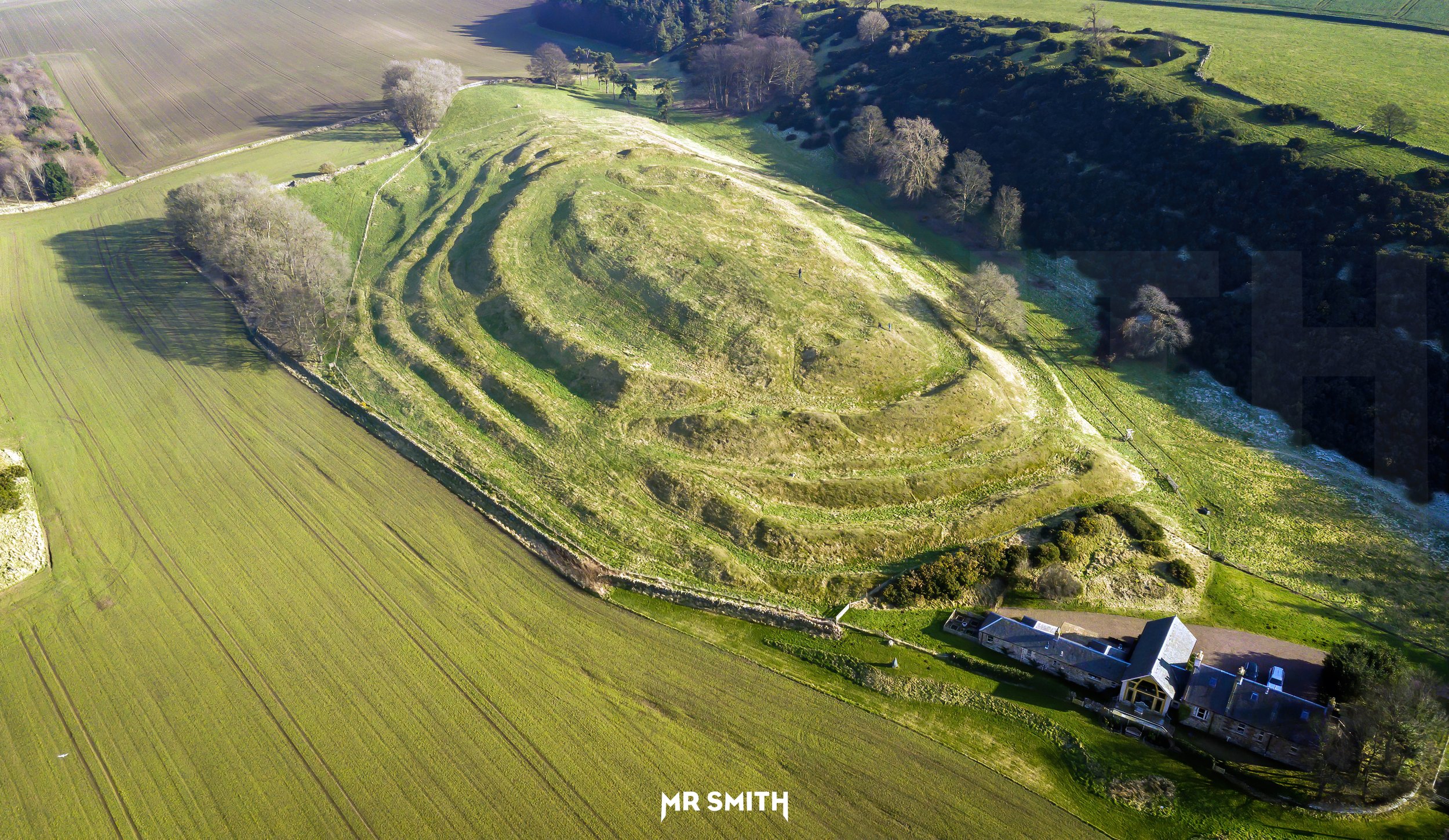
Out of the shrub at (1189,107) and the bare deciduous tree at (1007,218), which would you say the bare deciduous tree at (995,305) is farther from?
the shrub at (1189,107)

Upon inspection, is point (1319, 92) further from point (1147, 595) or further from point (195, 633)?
point (195, 633)

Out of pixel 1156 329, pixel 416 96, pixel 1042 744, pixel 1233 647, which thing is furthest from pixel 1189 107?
pixel 416 96

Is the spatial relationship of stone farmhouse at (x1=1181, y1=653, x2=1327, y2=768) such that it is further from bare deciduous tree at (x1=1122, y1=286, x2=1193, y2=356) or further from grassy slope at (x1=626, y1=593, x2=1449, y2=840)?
bare deciduous tree at (x1=1122, y1=286, x2=1193, y2=356)

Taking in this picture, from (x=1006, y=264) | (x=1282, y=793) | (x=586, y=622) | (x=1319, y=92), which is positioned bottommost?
(x=1282, y=793)

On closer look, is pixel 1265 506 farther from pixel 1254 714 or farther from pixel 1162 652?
pixel 1254 714

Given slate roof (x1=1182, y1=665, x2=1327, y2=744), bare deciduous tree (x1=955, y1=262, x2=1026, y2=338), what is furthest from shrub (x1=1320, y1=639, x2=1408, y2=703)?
bare deciduous tree (x1=955, y1=262, x2=1026, y2=338)

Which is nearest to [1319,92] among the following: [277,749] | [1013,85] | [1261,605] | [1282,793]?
[1013,85]

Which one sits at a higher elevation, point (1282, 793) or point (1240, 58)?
point (1240, 58)
